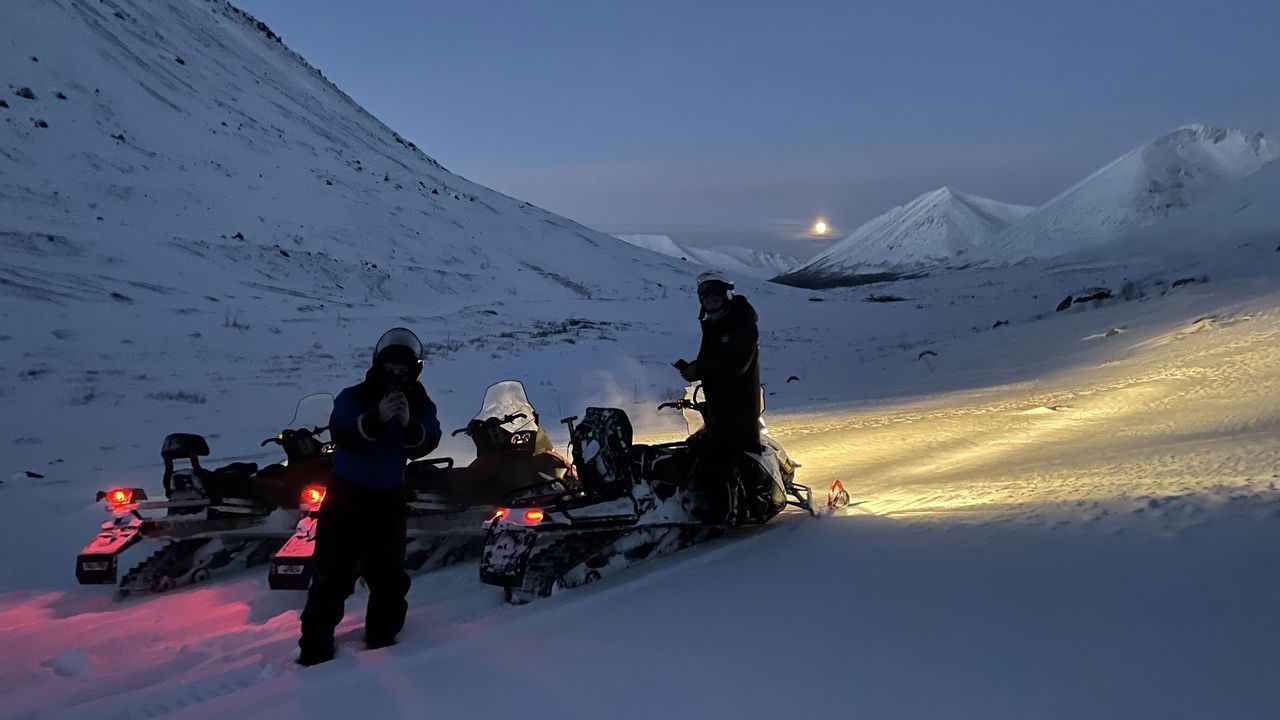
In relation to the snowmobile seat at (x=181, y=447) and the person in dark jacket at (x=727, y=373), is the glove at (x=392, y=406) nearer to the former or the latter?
the person in dark jacket at (x=727, y=373)

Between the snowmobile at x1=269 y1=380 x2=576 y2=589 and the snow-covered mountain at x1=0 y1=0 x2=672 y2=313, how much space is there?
64.1 feet

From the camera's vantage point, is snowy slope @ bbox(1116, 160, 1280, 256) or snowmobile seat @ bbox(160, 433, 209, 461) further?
snowy slope @ bbox(1116, 160, 1280, 256)

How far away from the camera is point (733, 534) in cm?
580

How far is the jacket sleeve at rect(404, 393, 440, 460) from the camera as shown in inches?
169

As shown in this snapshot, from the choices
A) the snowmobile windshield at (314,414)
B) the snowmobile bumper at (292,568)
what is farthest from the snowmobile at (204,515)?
the snowmobile bumper at (292,568)

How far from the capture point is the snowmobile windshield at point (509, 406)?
680 centimetres

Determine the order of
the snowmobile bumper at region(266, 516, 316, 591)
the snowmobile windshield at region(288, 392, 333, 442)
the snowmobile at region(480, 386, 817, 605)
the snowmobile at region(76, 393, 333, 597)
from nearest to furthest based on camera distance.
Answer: the snowmobile at region(480, 386, 817, 605)
the snowmobile bumper at region(266, 516, 316, 591)
the snowmobile at region(76, 393, 333, 597)
the snowmobile windshield at region(288, 392, 333, 442)

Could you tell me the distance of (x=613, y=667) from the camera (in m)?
3.32

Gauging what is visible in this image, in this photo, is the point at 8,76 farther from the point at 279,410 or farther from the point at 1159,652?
the point at 1159,652

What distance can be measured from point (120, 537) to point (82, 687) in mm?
1992

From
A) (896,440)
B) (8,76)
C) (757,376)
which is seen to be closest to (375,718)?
(757,376)

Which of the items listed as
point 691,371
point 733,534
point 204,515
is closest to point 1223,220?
point 733,534

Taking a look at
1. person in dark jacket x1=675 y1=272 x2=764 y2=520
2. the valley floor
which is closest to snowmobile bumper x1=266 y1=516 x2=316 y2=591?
the valley floor

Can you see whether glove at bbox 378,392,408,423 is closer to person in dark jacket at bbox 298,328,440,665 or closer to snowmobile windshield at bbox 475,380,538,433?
person in dark jacket at bbox 298,328,440,665
